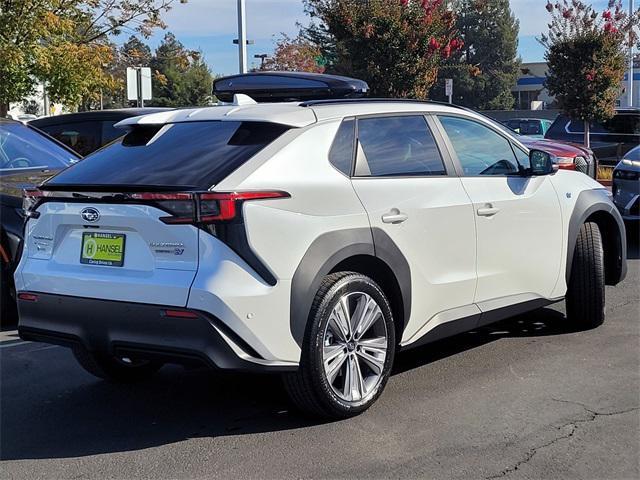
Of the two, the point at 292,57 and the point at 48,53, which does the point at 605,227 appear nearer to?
the point at 48,53

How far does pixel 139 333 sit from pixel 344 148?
1.54 metres

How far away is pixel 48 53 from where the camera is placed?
1444cm

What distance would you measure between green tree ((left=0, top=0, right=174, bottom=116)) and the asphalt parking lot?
30.5 feet

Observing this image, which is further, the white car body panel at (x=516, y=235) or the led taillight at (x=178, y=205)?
the white car body panel at (x=516, y=235)

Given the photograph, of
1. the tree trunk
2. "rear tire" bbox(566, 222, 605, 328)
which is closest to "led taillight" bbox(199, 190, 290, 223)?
"rear tire" bbox(566, 222, 605, 328)

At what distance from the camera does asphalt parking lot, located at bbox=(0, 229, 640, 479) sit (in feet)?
13.0

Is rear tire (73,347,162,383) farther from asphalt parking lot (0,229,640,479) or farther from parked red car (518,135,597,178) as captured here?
parked red car (518,135,597,178)

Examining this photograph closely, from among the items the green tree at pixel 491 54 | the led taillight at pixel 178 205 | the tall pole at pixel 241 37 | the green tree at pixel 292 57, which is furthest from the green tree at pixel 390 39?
the green tree at pixel 491 54

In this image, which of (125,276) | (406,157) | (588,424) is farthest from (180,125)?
(588,424)

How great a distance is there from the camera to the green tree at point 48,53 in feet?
45.8

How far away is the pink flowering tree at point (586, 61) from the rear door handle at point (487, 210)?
1468cm

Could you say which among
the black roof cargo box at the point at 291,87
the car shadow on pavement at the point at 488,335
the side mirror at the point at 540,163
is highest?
the black roof cargo box at the point at 291,87

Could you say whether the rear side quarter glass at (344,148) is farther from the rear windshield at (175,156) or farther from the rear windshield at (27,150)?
the rear windshield at (27,150)

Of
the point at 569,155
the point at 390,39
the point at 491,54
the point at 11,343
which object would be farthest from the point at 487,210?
the point at 491,54
